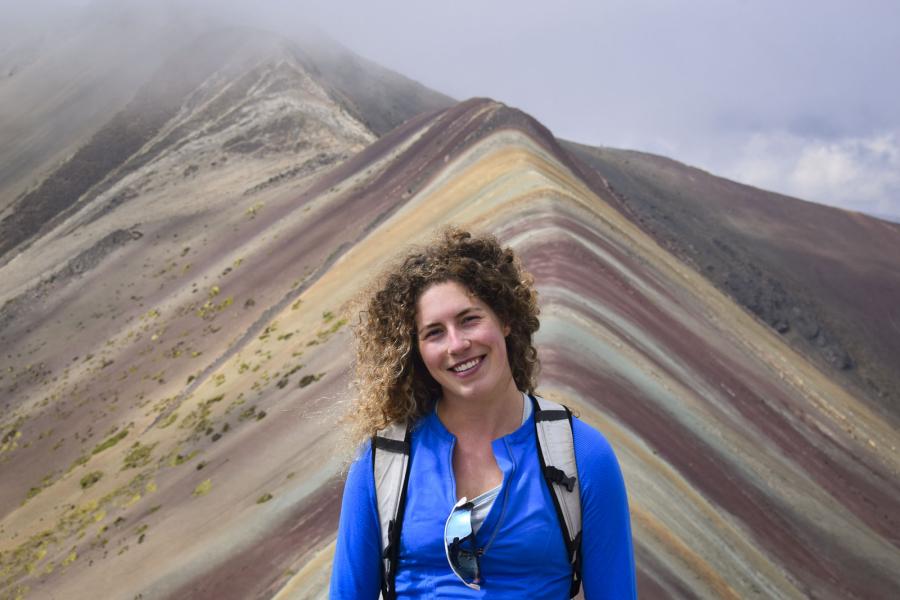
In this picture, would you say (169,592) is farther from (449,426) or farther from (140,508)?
(449,426)

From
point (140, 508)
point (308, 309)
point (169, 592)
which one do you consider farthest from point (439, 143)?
point (169, 592)

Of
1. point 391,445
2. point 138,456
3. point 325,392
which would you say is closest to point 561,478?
point 391,445

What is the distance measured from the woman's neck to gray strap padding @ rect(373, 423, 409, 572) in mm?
257

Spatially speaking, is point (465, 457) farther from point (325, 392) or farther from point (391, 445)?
point (325, 392)

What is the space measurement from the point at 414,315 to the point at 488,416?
1.87ft

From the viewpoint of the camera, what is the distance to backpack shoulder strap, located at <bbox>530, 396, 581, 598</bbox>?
11.1 feet

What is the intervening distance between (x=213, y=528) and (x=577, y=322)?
770 cm

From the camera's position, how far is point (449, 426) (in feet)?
12.4

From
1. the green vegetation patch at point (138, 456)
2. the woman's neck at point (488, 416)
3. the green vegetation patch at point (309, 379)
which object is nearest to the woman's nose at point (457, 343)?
the woman's neck at point (488, 416)

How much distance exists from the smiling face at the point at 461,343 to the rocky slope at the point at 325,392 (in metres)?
0.82

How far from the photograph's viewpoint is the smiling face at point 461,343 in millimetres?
3668

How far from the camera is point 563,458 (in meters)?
3.41

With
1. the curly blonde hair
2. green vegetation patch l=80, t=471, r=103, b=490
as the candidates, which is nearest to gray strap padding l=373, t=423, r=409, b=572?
the curly blonde hair

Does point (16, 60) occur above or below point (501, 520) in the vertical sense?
above
